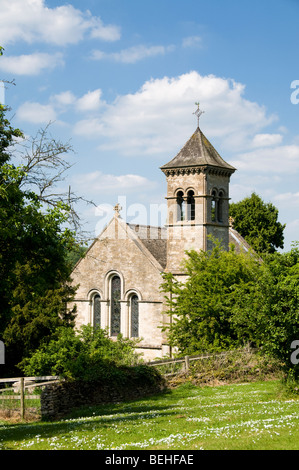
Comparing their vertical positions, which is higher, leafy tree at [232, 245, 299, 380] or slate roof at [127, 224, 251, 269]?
slate roof at [127, 224, 251, 269]

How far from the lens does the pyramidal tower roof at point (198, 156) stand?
38.7 metres

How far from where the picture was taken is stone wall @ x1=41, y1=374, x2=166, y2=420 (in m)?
20.4

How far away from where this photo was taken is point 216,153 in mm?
40531

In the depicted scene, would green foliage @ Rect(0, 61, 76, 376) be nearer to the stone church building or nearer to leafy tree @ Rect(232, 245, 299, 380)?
leafy tree @ Rect(232, 245, 299, 380)

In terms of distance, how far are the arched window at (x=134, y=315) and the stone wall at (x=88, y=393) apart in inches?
556

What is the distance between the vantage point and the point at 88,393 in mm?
22266

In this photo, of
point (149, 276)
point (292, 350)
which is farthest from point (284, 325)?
point (149, 276)

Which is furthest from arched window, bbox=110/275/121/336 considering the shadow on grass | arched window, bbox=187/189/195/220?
the shadow on grass

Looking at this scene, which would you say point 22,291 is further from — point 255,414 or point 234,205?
point 234,205

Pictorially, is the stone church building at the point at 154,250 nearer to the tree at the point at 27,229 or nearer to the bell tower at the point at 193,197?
the bell tower at the point at 193,197

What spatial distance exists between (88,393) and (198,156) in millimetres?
20833

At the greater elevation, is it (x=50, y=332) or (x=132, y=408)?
(x=50, y=332)

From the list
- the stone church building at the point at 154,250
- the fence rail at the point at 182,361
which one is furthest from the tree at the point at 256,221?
the fence rail at the point at 182,361
